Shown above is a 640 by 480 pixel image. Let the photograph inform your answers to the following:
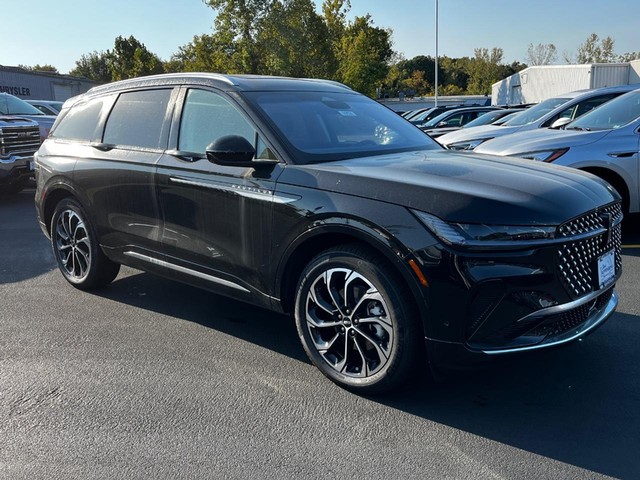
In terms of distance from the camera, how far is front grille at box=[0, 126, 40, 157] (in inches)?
429

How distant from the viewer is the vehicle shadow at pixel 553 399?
291 centimetres

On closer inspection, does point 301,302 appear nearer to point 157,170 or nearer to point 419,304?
point 419,304

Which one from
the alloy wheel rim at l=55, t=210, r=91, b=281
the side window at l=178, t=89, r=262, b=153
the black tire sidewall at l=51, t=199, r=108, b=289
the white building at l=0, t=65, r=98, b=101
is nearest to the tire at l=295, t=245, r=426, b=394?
the side window at l=178, t=89, r=262, b=153

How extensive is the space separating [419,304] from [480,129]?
7.33m

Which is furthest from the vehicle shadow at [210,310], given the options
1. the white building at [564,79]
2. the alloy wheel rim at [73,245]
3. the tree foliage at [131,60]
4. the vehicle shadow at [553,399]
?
the tree foliage at [131,60]

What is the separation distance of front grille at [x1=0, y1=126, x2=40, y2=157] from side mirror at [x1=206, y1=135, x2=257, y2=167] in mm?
8838

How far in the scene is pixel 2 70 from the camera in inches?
1506

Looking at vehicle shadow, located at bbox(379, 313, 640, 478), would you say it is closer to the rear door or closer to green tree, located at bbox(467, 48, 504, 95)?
the rear door

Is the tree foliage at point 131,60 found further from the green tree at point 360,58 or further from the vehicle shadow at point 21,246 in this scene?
the vehicle shadow at point 21,246

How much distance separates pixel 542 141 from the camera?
6.84 m

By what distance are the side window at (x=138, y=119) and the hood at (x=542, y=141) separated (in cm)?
356

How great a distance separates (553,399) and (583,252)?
0.84m

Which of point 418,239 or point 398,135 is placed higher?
point 398,135

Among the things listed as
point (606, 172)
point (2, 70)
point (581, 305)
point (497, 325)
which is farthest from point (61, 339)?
point (2, 70)
